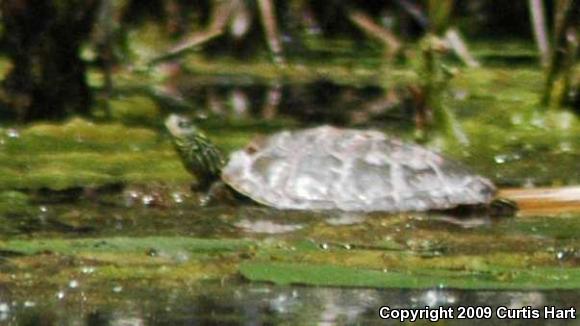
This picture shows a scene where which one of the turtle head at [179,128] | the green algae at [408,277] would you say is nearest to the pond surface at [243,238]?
the green algae at [408,277]

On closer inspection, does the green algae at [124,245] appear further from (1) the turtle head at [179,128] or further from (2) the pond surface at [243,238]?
(1) the turtle head at [179,128]

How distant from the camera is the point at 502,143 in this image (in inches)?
278

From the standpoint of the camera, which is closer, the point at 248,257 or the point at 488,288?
the point at 488,288

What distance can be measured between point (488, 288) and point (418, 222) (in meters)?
1.11

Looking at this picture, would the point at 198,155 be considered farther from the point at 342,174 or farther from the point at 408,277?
the point at 408,277

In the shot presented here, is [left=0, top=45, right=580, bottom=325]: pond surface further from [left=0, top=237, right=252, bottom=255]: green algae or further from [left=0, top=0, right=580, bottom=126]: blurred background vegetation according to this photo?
[left=0, top=0, right=580, bottom=126]: blurred background vegetation

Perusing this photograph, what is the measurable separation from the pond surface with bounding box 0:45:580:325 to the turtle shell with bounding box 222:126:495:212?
3.3 inches

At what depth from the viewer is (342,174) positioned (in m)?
5.63

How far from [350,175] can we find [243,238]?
2.63 ft

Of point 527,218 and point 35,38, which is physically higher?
point 35,38

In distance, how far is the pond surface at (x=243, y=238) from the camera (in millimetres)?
4086

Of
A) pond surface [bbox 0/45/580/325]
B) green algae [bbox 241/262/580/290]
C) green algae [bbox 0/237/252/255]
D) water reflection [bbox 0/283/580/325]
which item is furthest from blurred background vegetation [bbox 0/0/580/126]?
water reflection [bbox 0/283/580/325]

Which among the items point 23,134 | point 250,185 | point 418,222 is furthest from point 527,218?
point 23,134

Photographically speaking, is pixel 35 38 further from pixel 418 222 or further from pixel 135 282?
pixel 135 282
